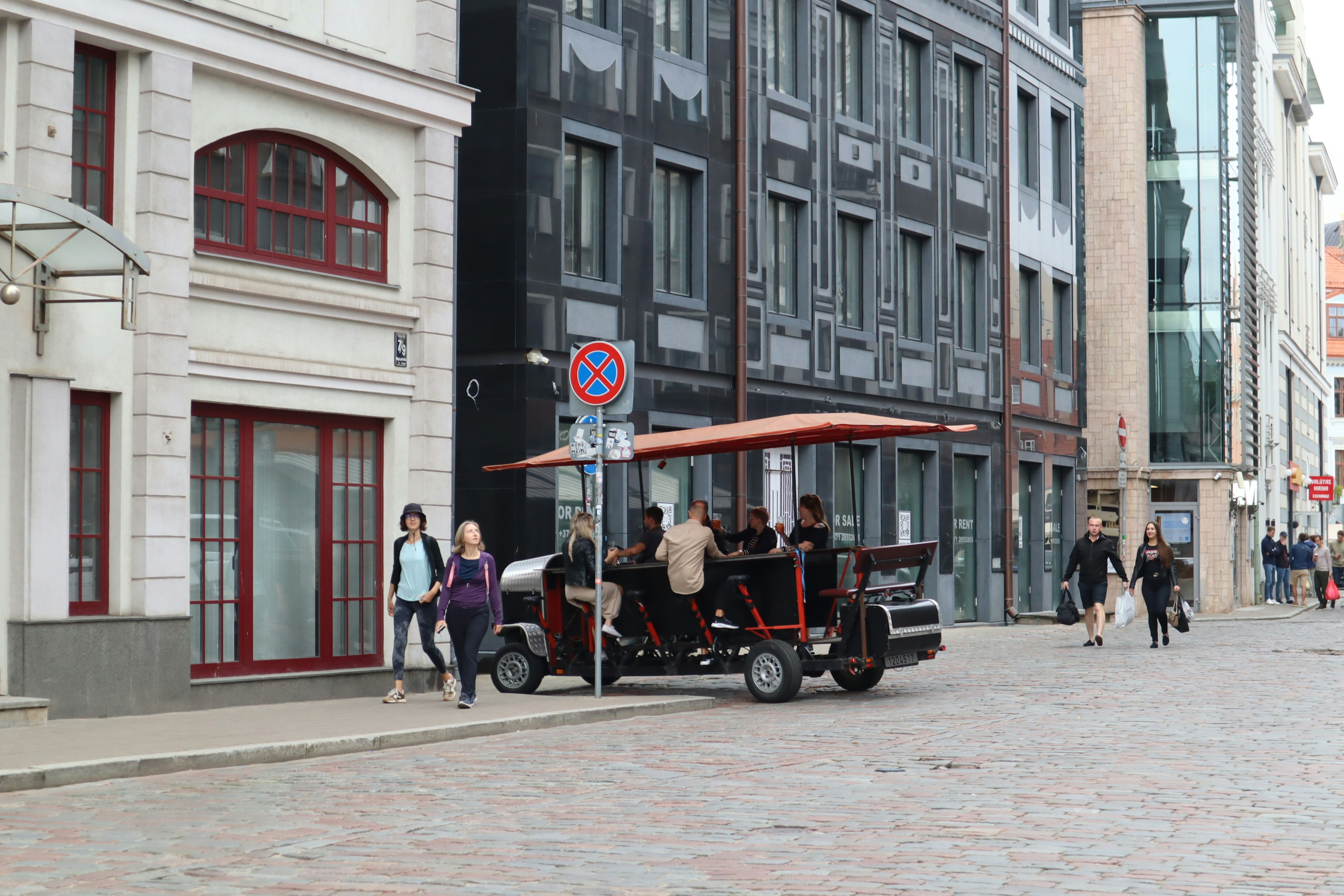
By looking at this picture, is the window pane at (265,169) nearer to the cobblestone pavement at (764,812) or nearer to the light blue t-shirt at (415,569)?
the light blue t-shirt at (415,569)

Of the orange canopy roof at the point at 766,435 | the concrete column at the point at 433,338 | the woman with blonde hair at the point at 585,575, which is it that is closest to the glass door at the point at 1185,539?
the orange canopy roof at the point at 766,435

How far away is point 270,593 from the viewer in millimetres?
17062

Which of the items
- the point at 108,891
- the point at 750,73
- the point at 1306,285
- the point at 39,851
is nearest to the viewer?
the point at 108,891

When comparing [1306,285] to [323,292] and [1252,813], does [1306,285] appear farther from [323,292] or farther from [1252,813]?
[1252,813]

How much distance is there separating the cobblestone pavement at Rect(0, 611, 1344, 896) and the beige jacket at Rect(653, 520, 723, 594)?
1.63 meters

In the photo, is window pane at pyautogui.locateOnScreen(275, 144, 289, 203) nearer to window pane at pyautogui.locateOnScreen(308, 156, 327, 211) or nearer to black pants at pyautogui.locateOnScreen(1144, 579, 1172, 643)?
window pane at pyautogui.locateOnScreen(308, 156, 327, 211)

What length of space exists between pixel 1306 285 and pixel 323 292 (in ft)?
201

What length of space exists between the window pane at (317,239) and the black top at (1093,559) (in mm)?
11675

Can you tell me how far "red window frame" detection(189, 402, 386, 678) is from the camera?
1636 cm

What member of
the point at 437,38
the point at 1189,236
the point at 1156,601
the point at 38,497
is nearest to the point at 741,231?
the point at 437,38

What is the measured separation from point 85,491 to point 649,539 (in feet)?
17.3

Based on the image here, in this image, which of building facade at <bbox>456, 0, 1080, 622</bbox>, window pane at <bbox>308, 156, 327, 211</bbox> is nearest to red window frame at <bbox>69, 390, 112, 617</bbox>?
window pane at <bbox>308, 156, 327, 211</bbox>

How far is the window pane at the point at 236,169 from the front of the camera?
1686cm

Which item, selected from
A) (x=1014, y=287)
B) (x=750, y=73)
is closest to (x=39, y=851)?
(x=750, y=73)
